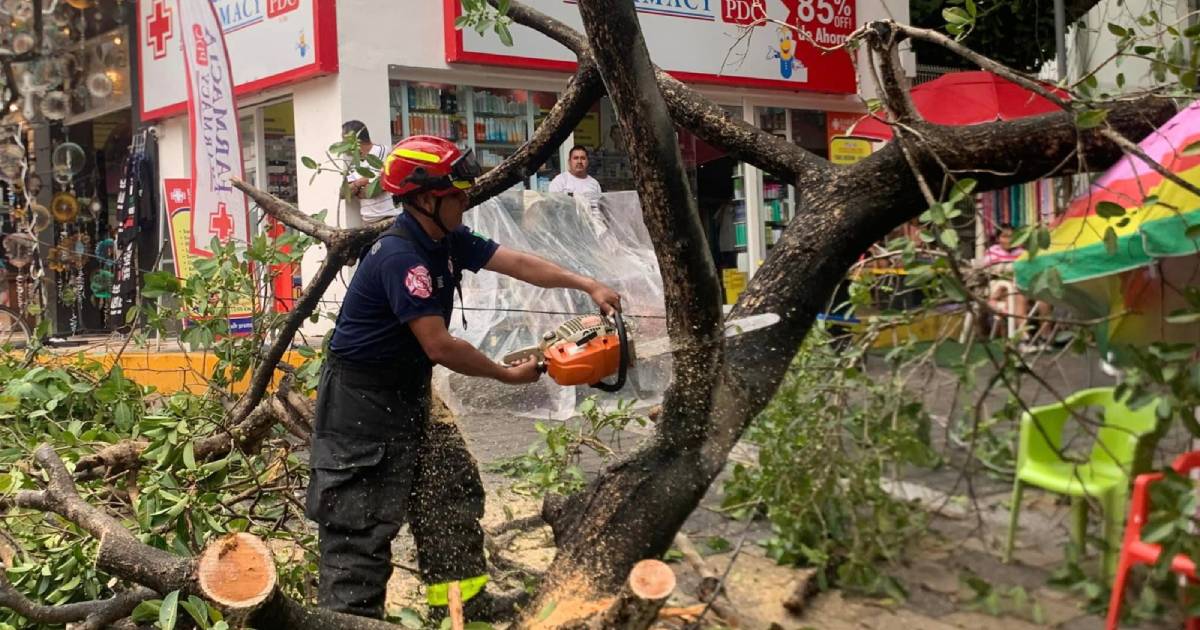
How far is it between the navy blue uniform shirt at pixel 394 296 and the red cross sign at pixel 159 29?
29.0ft

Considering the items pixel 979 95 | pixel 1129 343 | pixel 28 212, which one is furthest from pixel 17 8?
pixel 1129 343

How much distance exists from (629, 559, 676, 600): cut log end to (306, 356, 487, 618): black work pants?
117 centimetres

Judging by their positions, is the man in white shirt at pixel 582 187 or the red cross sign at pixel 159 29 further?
the red cross sign at pixel 159 29

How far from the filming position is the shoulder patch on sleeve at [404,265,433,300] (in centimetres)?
298

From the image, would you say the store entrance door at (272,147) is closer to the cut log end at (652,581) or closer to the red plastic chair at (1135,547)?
the cut log end at (652,581)

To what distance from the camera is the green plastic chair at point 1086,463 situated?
1996 mm

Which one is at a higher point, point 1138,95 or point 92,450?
point 1138,95

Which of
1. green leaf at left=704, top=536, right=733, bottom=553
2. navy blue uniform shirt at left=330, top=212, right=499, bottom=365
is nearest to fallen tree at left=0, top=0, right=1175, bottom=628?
navy blue uniform shirt at left=330, top=212, right=499, bottom=365

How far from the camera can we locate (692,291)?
242 centimetres

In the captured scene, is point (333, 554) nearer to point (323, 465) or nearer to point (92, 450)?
point (323, 465)

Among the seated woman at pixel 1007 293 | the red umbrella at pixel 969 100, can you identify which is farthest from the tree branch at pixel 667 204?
the red umbrella at pixel 969 100

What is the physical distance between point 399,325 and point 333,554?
0.68 metres

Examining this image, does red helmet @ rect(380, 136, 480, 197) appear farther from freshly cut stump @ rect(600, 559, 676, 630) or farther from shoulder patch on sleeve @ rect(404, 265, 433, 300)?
freshly cut stump @ rect(600, 559, 676, 630)

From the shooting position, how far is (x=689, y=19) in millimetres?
10594
